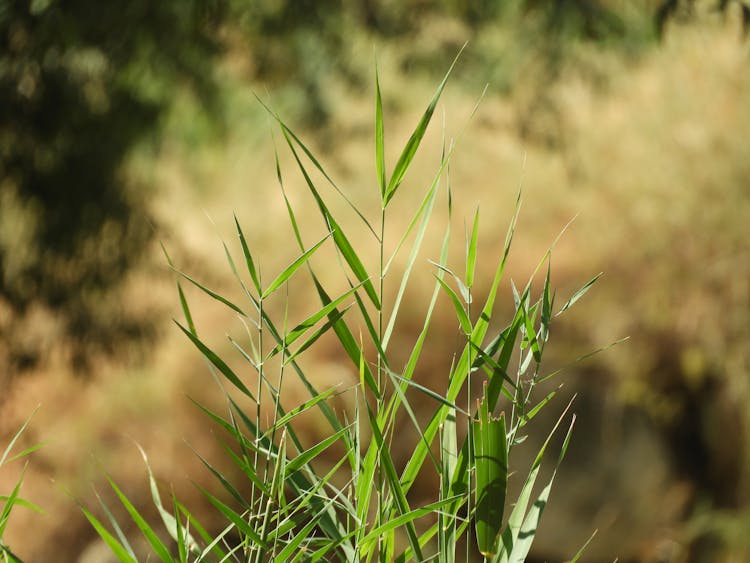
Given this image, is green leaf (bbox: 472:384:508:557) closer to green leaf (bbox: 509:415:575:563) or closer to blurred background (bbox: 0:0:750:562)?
green leaf (bbox: 509:415:575:563)

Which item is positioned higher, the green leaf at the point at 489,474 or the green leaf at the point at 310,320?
the green leaf at the point at 310,320

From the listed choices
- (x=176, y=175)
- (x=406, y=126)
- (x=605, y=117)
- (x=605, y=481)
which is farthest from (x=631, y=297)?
(x=176, y=175)

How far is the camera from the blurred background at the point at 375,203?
2.66 metres

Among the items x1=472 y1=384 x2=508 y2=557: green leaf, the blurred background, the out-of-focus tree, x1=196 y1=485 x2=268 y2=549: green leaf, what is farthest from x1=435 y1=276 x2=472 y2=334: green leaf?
→ the out-of-focus tree

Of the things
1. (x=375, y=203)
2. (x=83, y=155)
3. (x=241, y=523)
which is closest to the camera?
(x=241, y=523)

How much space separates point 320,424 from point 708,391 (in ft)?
6.29

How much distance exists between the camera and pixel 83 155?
279 cm

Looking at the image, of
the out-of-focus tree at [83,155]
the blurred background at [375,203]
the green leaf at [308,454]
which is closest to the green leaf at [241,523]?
the green leaf at [308,454]

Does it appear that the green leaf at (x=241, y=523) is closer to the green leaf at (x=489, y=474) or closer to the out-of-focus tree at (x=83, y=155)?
the green leaf at (x=489, y=474)

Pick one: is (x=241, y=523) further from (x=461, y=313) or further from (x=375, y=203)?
(x=375, y=203)

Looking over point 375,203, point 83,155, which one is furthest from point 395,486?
point 375,203

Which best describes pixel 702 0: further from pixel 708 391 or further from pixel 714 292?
pixel 708 391

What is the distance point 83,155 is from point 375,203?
11.0ft

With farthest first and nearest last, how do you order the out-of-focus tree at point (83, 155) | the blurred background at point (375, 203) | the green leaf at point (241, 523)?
the blurred background at point (375, 203), the out-of-focus tree at point (83, 155), the green leaf at point (241, 523)
